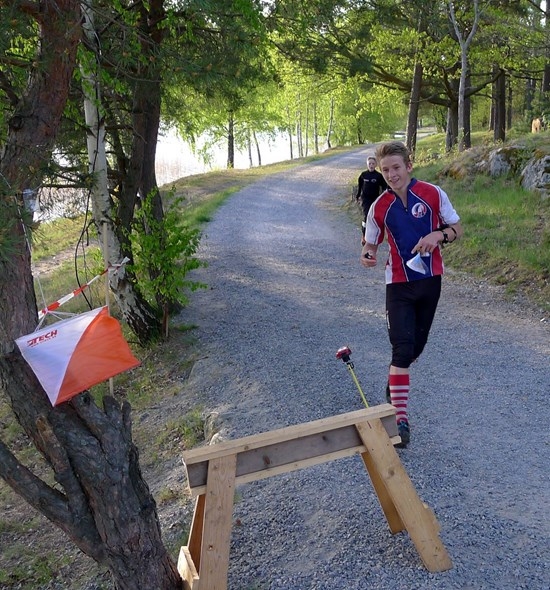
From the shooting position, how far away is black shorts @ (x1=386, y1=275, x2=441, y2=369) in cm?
432

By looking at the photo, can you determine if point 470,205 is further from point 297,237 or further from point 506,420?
point 506,420

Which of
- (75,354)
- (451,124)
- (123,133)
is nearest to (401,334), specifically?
(75,354)

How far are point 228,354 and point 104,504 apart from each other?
4818mm

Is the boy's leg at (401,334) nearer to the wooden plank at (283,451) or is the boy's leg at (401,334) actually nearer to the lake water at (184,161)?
the wooden plank at (283,451)

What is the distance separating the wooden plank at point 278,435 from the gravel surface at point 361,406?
873 millimetres

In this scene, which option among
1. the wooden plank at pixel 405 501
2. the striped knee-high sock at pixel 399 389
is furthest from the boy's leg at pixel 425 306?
the wooden plank at pixel 405 501

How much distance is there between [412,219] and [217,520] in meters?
2.36

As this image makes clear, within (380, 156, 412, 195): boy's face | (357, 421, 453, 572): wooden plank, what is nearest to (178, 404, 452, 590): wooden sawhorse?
(357, 421, 453, 572): wooden plank

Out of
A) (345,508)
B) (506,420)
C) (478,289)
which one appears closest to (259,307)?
(478,289)

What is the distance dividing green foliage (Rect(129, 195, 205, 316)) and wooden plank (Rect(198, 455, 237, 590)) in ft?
17.5

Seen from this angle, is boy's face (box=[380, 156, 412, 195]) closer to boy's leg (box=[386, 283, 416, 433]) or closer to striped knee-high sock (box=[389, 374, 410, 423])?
boy's leg (box=[386, 283, 416, 433])

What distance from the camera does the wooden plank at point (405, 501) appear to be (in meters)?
3.30

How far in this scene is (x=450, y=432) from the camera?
201 inches

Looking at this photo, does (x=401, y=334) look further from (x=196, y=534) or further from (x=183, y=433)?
(x=183, y=433)
